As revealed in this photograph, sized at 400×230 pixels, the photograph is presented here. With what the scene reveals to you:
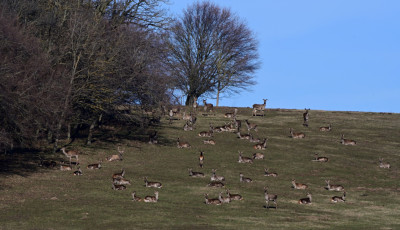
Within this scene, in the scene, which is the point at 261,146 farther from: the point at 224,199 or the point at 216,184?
the point at 224,199

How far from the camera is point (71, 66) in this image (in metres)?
52.8

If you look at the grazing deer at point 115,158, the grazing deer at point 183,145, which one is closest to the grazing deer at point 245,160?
the grazing deer at point 183,145

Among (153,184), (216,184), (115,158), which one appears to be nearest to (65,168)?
(115,158)

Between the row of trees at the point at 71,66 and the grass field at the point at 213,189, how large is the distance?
340 centimetres

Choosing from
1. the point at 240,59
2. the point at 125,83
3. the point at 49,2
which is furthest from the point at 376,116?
the point at 49,2

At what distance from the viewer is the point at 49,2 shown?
58.2 m

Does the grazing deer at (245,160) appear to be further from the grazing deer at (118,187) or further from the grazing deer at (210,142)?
the grazing deer at (118,187)

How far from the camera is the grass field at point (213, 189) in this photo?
97.7 ft

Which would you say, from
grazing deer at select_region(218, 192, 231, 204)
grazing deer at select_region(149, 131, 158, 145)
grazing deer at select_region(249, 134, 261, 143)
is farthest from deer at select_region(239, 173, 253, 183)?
grazing deer at select_region(149, 131, 158, 145)

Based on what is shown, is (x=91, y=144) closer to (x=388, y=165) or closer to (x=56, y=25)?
(x=56, y=25)

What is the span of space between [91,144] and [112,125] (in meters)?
8.25

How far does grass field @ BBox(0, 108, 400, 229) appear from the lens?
29.8 meters

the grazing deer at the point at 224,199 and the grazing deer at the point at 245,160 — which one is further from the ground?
the grazing deer at the point at 245,160

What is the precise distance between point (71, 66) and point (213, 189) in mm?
20321
